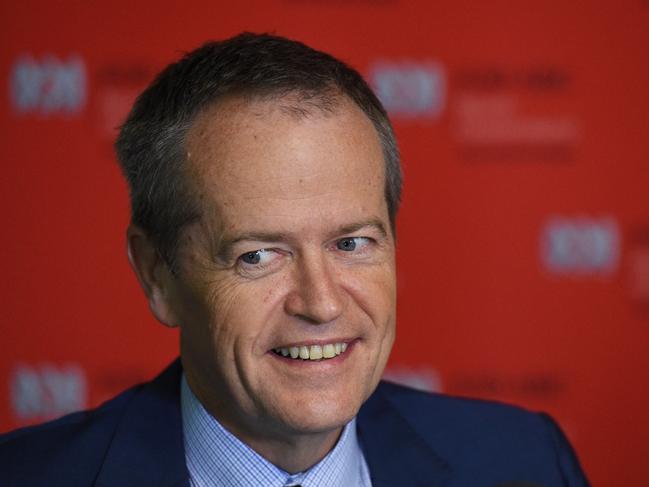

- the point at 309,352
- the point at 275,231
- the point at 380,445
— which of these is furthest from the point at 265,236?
the point at 380,445

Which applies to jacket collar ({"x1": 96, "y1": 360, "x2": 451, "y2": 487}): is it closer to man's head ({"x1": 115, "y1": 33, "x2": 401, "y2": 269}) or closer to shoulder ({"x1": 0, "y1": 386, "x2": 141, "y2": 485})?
shoulder ({"x1": 0, "y1": 386, "x2": 141, "y2": 485})

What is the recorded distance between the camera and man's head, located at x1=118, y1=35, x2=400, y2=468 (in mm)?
1836

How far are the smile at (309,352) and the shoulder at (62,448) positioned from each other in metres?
0.47

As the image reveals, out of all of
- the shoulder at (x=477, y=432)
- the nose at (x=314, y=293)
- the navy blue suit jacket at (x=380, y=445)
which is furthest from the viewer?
the shoulder at (x=477, y=432)

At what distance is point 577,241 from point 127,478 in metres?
2.02

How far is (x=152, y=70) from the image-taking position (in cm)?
341

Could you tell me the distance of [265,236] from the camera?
1833mm

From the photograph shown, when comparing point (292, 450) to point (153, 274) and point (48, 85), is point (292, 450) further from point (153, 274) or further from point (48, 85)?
point (48, 85)

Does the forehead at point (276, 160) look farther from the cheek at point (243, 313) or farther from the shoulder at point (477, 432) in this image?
the shoulder at point (477, 432)

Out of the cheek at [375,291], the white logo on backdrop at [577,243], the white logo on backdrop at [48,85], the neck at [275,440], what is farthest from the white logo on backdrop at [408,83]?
the neck at [275,440]

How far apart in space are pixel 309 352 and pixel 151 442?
1.38ft

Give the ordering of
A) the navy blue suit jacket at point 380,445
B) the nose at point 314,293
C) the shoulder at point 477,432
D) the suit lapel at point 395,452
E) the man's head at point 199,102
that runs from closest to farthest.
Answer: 1. the nose at point 314,293
2. the man's head at point 199,102
3. the navy blue suit jacket at point 380,445
4. the suit lapel at point 395,452
5. the shoulder at point 477,432

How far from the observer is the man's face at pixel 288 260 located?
1.83 m

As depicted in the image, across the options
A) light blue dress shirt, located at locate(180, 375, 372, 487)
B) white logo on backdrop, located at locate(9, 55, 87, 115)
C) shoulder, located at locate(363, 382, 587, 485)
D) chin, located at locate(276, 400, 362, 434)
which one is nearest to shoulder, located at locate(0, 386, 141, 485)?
light blue dress shirt, located at locate(180, 375, 372, 487)
